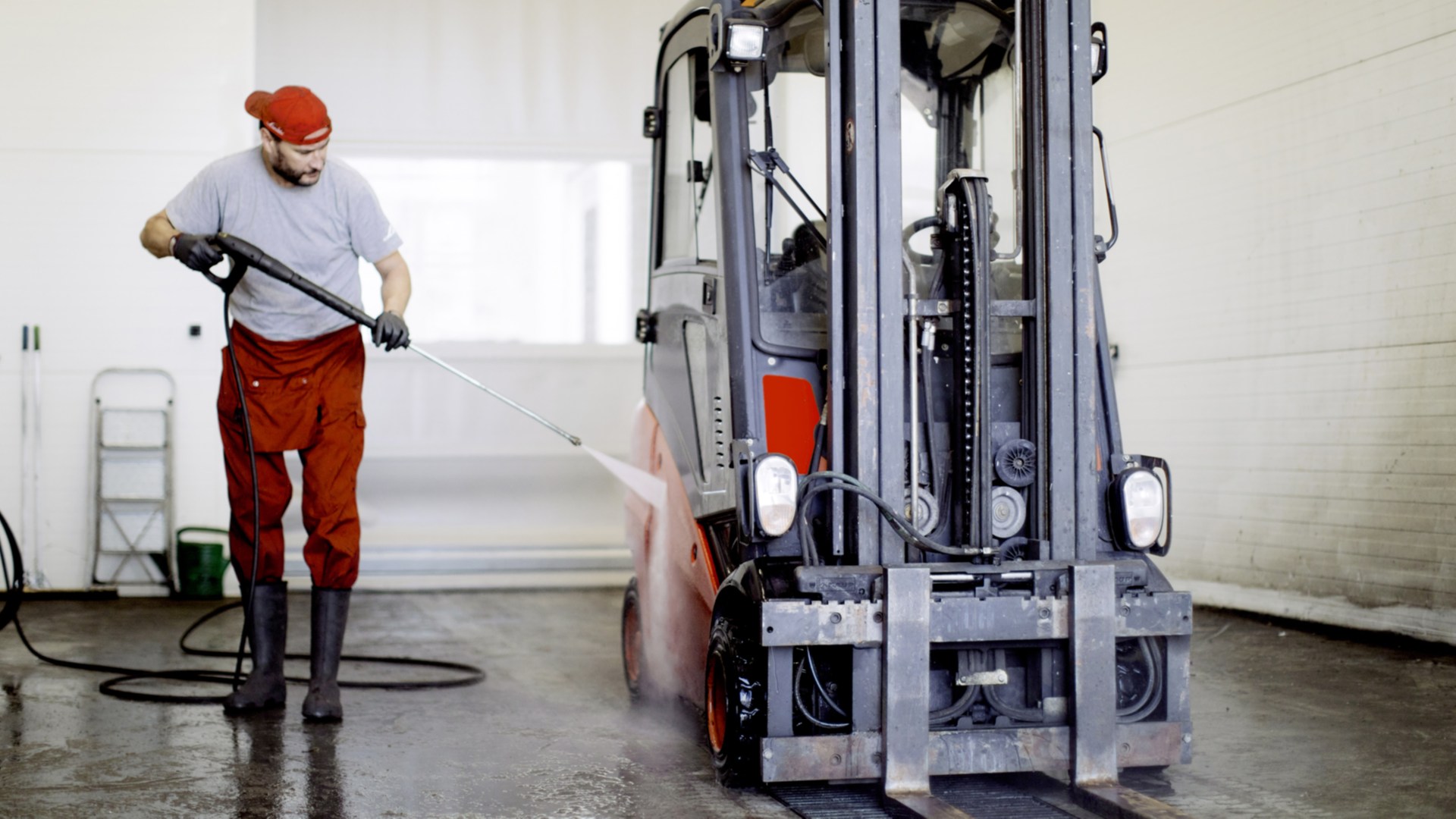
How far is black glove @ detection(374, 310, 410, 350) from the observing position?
4.25m

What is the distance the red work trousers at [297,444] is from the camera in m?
4.46

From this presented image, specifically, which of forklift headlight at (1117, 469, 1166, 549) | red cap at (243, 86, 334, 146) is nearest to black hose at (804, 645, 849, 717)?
forklift headlight at (1117, 469, 1166, 549)

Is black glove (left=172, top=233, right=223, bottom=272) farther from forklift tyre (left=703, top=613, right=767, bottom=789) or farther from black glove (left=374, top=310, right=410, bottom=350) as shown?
forklift tyre (left=703, top=613, right=767, bottom=789)

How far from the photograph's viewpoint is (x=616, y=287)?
30.3 feet

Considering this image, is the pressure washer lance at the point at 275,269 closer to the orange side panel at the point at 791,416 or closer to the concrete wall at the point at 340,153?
the orange side panel at the point at 791,416

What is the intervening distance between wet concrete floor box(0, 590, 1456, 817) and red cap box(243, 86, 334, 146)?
69.7 inches

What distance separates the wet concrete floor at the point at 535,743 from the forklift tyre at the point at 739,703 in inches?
2.9

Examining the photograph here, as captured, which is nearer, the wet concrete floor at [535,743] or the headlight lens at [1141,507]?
the wet concrete floor at [535,743]

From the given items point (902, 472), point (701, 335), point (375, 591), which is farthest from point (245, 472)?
point (375, 591)

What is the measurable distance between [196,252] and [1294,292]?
193 inches

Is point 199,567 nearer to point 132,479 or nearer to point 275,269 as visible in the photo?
point 132,479

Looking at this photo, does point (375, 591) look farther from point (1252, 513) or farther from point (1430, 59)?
point (1430, 59)

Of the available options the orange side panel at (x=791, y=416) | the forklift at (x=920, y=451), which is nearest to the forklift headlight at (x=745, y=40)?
the forklift at (x=920, y=451)

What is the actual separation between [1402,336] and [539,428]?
16.7 feet
